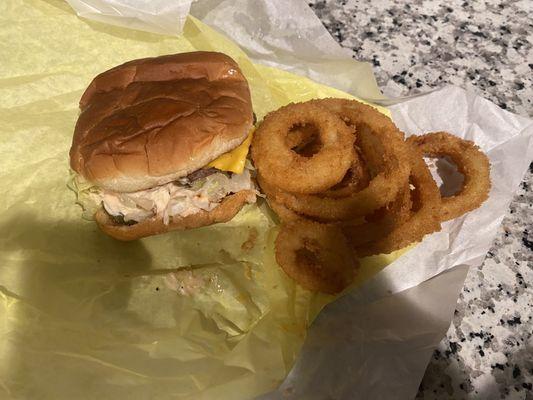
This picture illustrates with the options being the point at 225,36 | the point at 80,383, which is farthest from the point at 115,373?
the point at 225,36

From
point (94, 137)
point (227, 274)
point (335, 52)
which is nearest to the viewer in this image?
point (94, 137)

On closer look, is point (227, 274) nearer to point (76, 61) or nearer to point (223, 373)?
point (223, 373)

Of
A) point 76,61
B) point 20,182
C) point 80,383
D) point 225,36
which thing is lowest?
point 80,383

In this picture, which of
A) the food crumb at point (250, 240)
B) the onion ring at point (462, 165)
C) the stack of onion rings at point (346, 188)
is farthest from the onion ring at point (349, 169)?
the food crumb at point (250, 240)

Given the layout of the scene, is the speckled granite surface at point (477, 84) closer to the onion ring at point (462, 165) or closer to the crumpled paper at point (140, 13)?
the onion ring at point (462, 165)

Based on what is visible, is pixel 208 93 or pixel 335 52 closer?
pixel 208 93

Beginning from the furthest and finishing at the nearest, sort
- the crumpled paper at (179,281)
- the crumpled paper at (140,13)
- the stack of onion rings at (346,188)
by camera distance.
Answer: the crumpled paper at (140,13) → the stack of onion rings at (346,188) → the crumpled paper at (179,281)

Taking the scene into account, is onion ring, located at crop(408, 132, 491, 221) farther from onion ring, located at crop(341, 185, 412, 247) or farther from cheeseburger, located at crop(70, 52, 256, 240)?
cheeseburger, located at crop(70, 52, 256, 240)
